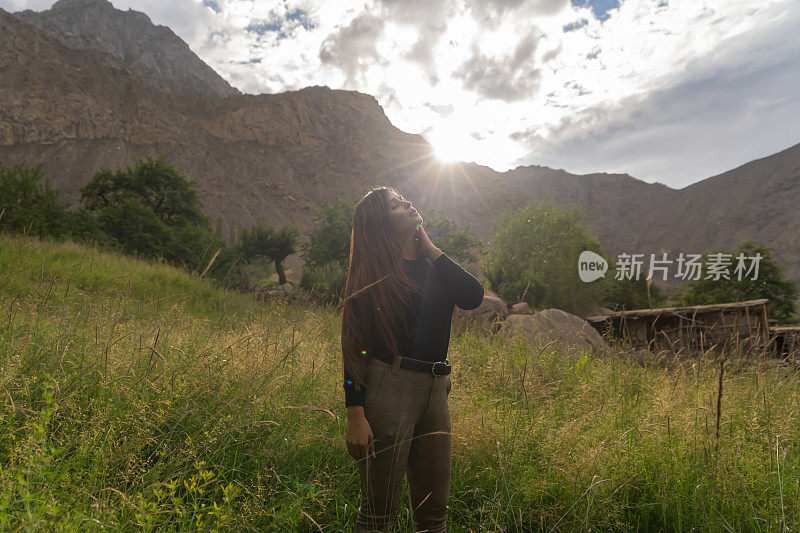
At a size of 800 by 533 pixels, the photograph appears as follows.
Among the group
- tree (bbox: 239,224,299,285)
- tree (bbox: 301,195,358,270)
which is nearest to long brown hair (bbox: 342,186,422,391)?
tree (bbox: 301,195,358,270)

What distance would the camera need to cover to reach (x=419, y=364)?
195 cm

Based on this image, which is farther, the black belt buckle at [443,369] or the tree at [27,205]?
the tree at [27,205]

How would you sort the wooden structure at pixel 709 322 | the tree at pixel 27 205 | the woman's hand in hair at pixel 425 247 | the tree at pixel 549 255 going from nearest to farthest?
1. the woman's hand in hair at pixel 425 247
2. the wooden structure at pixel 709 322
3. the tree at pixel 27 205
4. the tree at pixel 549 255

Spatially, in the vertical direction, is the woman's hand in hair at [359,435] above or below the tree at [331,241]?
below

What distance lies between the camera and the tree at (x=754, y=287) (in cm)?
1920

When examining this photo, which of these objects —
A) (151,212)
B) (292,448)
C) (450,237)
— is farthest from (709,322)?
(151,212)

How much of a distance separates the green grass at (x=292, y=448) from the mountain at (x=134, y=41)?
114m

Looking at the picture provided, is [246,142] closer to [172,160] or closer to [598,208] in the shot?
[172,160]

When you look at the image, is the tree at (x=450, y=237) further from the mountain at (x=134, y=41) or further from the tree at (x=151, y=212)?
the mountain at (x=134, y=41)

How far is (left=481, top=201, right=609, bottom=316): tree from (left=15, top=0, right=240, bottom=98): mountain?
101 metres

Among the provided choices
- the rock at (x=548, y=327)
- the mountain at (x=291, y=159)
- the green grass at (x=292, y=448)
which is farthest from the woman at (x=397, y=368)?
the mountain at (x=291, y=159)

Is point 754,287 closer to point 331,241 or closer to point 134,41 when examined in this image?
point 331,241

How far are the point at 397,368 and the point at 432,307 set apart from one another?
37 centimetres

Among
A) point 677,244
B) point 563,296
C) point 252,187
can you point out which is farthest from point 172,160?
point 677,244
